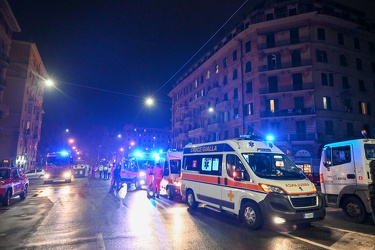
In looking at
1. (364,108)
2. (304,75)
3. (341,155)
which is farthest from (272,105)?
(341,155)

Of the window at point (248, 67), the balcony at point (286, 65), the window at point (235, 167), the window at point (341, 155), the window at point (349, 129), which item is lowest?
the window at point (235, 167)

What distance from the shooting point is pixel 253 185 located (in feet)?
22.2

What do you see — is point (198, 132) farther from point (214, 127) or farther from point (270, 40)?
point (270, 40)

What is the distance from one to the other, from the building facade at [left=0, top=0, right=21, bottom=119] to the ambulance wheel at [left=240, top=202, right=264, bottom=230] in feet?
115

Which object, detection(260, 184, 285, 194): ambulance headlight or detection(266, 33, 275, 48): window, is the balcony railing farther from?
detection(260, 184, 285, 194): ambulance headlight

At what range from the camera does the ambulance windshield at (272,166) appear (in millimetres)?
6998

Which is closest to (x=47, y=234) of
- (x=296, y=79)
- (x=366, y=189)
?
(x=366, y=189)

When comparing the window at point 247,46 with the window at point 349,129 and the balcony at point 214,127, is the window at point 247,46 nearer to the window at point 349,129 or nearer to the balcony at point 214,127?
the balcony at point 214,127

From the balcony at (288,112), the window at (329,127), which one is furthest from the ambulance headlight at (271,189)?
the window at (329,127)

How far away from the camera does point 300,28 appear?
29078 mm

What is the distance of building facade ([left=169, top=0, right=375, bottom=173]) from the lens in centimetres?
2738

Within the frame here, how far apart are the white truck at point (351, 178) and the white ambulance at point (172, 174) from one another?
6515mm

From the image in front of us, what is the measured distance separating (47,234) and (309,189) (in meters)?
7.27

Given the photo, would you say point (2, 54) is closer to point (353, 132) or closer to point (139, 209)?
point (139, 209)
